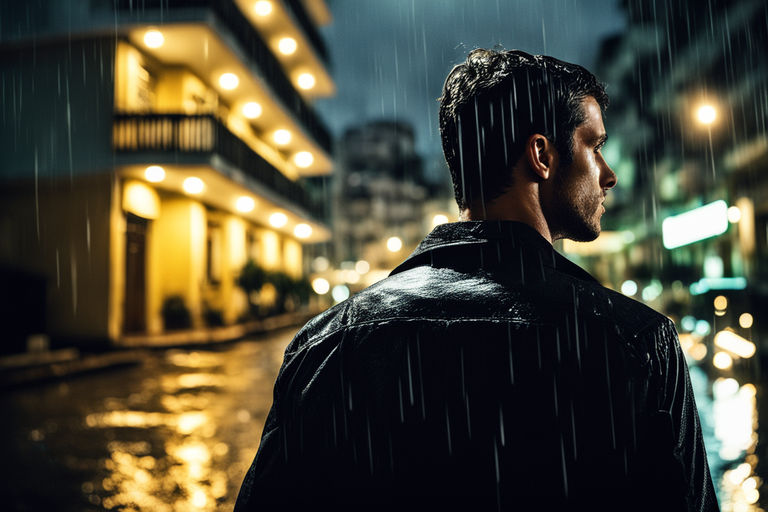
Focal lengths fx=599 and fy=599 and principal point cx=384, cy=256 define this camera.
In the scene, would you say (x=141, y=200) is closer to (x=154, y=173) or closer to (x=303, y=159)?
(x=154, y=173)

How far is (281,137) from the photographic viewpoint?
2969cm

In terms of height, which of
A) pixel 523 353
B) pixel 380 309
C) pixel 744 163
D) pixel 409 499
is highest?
pixel 744 163

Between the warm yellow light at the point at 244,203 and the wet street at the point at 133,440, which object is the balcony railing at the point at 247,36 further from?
the wet street at the point at 133,440

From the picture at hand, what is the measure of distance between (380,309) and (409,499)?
0.40m

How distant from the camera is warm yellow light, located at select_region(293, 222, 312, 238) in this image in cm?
3261

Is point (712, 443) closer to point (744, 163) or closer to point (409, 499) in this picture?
point (409, 499)

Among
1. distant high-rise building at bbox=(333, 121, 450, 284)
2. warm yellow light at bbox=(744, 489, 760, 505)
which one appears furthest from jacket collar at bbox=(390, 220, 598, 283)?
distant high-rise building at bbox=(333, 121, 450, 284)

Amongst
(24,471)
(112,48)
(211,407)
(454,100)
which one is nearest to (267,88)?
(112,48)

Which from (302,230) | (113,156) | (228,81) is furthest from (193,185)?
(302,230)

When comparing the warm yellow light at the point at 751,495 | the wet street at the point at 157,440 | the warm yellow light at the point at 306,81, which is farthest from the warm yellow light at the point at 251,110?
the warm yellow light at the point at 751,495

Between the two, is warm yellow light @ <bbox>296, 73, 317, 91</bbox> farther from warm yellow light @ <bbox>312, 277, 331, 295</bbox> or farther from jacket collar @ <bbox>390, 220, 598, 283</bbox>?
jacket collar @ <bbox>390, 220, 598, 283</bbox>

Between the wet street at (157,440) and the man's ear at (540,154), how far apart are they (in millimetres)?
3890

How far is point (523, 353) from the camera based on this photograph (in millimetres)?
1213

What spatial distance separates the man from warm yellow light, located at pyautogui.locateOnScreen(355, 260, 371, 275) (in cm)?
7747
